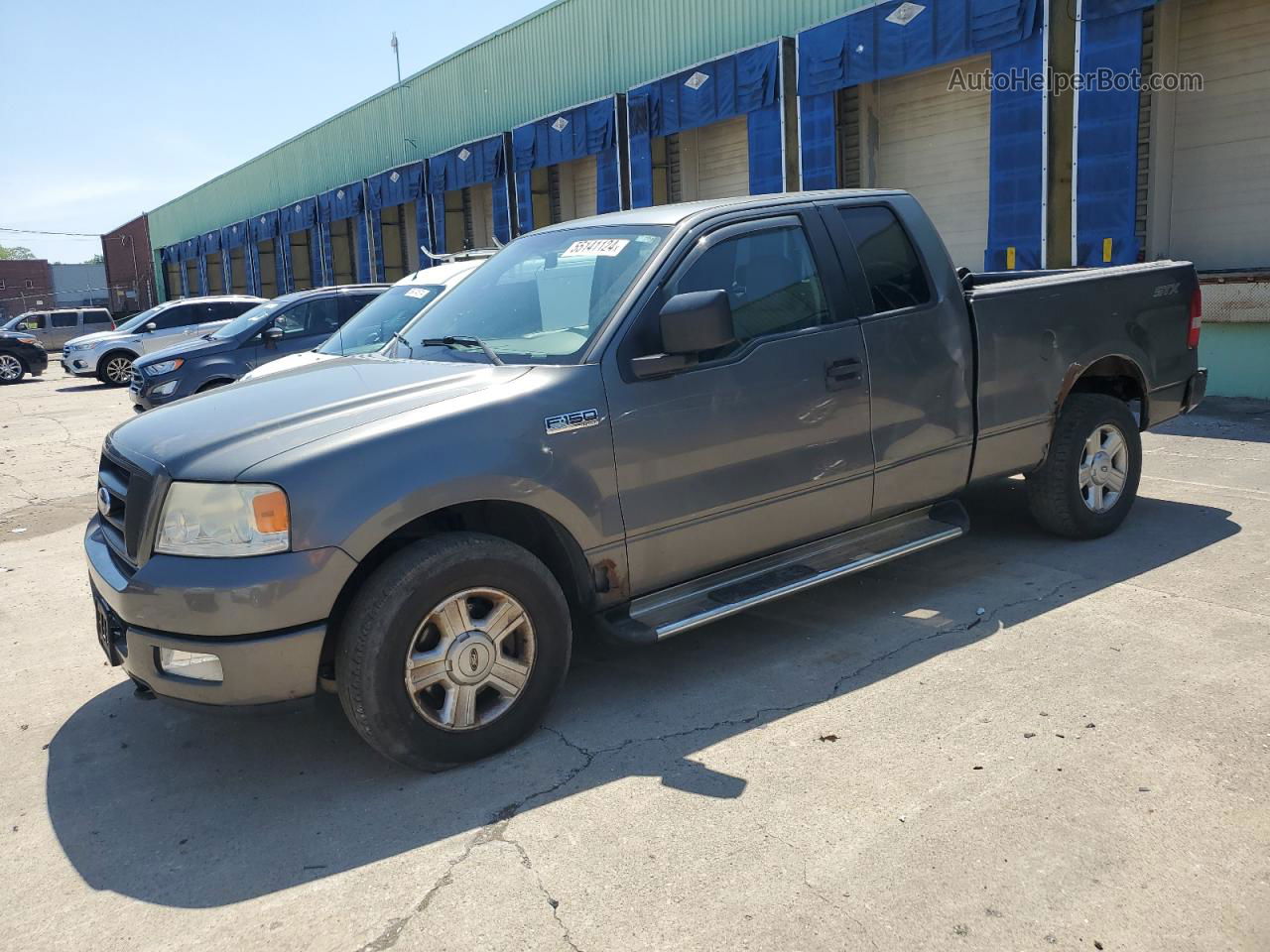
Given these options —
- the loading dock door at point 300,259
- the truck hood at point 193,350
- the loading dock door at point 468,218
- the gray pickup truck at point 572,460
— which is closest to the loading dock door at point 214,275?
the loading dock door at point 300,259

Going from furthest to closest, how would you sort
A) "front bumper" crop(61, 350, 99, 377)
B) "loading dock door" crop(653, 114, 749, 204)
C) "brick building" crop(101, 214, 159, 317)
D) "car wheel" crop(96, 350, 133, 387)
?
"brick building" crop(101, 214, 159, 317) < "car wheel" crop(96, 350, 133, 387) < "front bumper" crop(61, 350, 99, 377) < "loading dock door" crop(653, 114, 749, 204)

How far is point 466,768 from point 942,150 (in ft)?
43.8

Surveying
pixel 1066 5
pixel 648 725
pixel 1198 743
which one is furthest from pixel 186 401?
pixel 1066 5

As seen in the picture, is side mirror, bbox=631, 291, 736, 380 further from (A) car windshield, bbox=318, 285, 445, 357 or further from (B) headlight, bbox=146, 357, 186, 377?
(B) headlight, bbox=146, 357, 186, 377

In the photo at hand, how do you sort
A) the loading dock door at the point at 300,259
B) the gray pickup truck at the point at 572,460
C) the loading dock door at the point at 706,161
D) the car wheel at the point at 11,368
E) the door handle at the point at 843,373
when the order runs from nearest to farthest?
the gray pickup truck at the point at 572,460, the door handle at the point at 843,373, the loading dock door at the point at 706,161, the car wheel at the point at 11,368, the loading dock door at the point at 300,259

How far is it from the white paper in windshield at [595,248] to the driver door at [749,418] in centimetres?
35

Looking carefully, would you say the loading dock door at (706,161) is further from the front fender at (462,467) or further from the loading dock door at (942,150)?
the front fender at (462,467)

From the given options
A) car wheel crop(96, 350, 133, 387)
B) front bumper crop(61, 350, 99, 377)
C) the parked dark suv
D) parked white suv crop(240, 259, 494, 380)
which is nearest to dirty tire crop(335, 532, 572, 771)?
parked white suv crop(240, 259, 494, 380)

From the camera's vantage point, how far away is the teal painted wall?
1058 centimetres

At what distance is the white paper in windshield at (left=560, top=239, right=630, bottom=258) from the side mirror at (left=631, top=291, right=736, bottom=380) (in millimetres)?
604

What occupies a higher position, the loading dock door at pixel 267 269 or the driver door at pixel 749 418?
the loading dock door at pixel 267 269

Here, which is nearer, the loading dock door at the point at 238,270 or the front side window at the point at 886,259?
the front side window at the point at 886,259

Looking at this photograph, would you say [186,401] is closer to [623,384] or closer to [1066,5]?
[623,384]

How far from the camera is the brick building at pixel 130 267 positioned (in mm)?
62781
